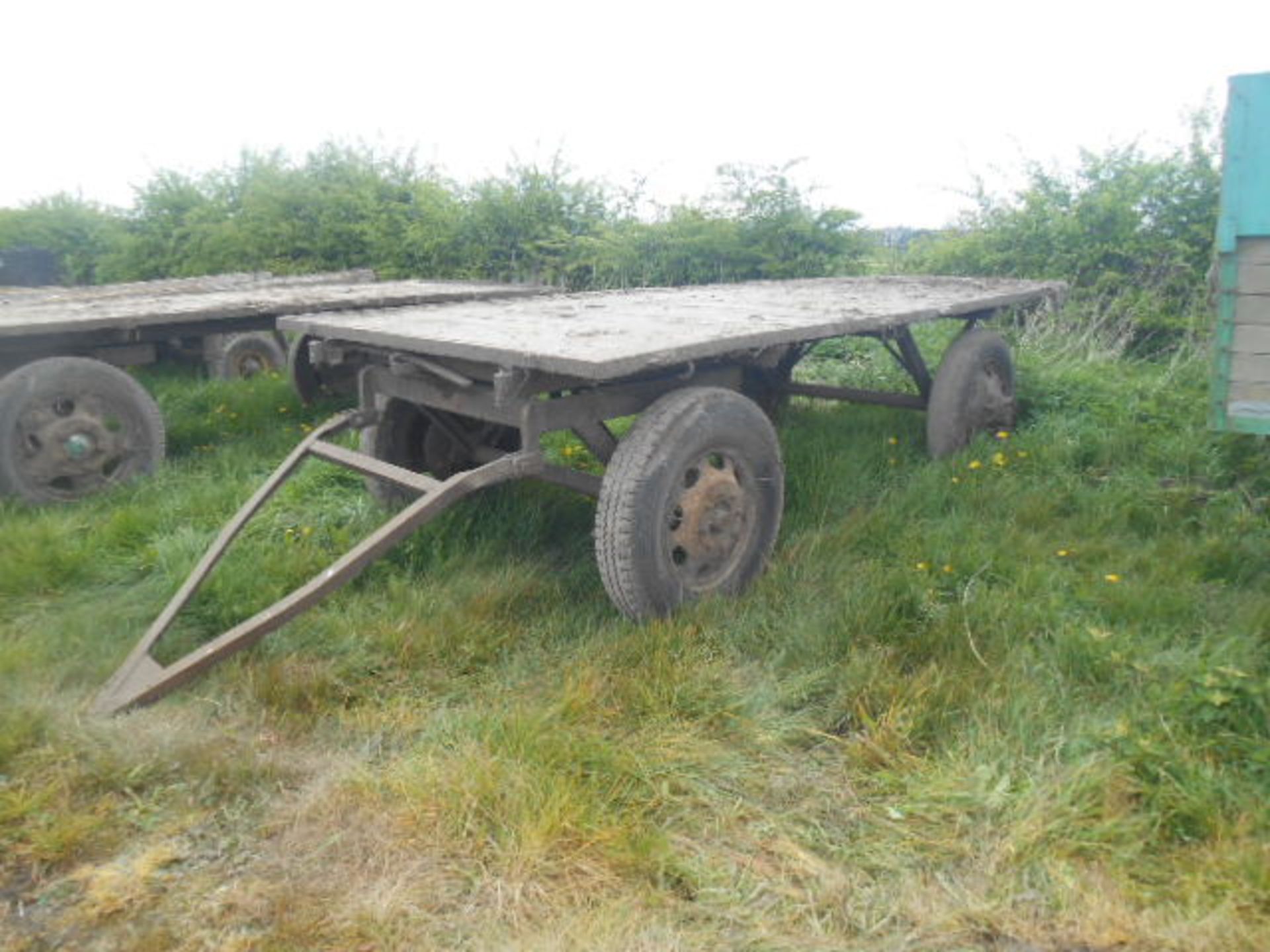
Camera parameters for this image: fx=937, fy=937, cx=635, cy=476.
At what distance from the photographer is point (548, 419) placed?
10.8 feet

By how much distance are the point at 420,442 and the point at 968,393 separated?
9.44 feet

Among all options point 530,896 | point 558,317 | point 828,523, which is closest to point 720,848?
point 530,896

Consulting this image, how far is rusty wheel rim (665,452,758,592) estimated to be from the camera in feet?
11.1

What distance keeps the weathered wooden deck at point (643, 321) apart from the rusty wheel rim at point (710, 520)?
1.49 feet

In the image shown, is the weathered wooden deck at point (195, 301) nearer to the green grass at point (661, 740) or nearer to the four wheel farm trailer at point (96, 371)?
the four wheel farm trailer at point (96, 371)

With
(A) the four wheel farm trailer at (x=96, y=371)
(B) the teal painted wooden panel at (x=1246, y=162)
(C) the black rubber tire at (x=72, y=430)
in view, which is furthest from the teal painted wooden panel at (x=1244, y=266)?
(C) the black rubber tire at (x=72, y=430)

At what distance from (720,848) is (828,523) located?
2152 mm

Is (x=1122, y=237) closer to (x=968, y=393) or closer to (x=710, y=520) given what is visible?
(x=968, y=393)

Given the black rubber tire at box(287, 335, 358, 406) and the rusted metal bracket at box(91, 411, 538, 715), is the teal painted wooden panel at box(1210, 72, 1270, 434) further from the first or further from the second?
the black rubber tire at box(287, 335, 358, 406)

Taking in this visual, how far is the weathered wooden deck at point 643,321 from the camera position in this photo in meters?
3.08

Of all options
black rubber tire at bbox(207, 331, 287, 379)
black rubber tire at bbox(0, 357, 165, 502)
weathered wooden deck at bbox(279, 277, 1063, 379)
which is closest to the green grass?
black rubber tire at bbox(0, 357, 165, 502)

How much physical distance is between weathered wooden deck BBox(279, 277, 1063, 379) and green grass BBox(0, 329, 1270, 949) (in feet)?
2.93

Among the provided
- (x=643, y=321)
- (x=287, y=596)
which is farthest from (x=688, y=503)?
(x=287, y=596)

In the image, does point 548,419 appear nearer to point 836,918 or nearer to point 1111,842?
point 836,918
